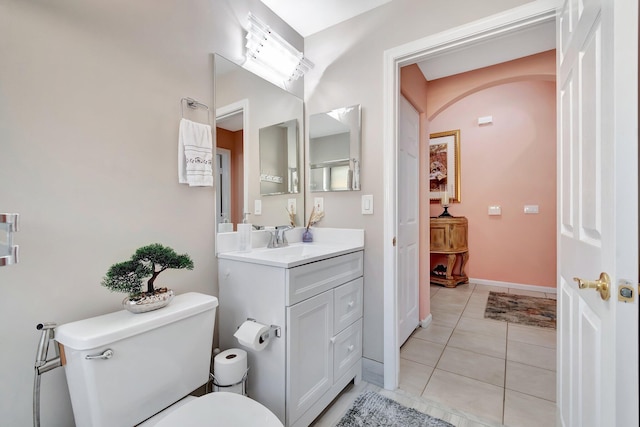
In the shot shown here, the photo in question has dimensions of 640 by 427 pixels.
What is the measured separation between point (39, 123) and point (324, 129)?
4.90 feet

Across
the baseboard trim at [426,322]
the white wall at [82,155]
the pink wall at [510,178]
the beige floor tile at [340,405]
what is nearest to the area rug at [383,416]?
the beige floor tile at [340,405]

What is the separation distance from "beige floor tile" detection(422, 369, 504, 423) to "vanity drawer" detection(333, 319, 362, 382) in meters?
0.47

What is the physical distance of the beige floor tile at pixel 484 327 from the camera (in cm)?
255

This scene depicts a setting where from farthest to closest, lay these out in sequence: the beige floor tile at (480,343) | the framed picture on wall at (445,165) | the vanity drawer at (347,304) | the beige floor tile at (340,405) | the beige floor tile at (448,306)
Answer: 1. the framed picture on wall at (445,165)
2. the beige floor tile at (448,306)
3. the beige floor tile at (480,343)
4. the vanity drawer at (347,304)
5. the beige floor tile at (340,405)

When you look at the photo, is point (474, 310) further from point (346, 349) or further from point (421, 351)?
point (346, 349)

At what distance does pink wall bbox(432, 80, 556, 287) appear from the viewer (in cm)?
359

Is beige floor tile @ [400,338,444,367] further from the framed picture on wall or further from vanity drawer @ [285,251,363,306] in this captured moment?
the framed picture on wall

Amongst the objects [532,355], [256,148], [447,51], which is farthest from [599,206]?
[532,355]

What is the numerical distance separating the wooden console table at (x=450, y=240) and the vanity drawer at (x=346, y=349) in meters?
2.55

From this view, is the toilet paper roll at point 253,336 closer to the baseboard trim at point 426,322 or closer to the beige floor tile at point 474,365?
the beige floor tile at point 474,365

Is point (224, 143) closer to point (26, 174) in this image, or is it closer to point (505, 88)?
point (26, 174)

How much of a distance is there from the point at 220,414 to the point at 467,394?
4.95 feet

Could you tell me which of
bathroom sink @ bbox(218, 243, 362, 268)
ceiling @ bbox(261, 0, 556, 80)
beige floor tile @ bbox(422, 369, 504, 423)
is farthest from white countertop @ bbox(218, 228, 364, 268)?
ceiling @ bbox(261, 0, 556, 80)

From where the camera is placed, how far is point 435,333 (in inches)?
101
